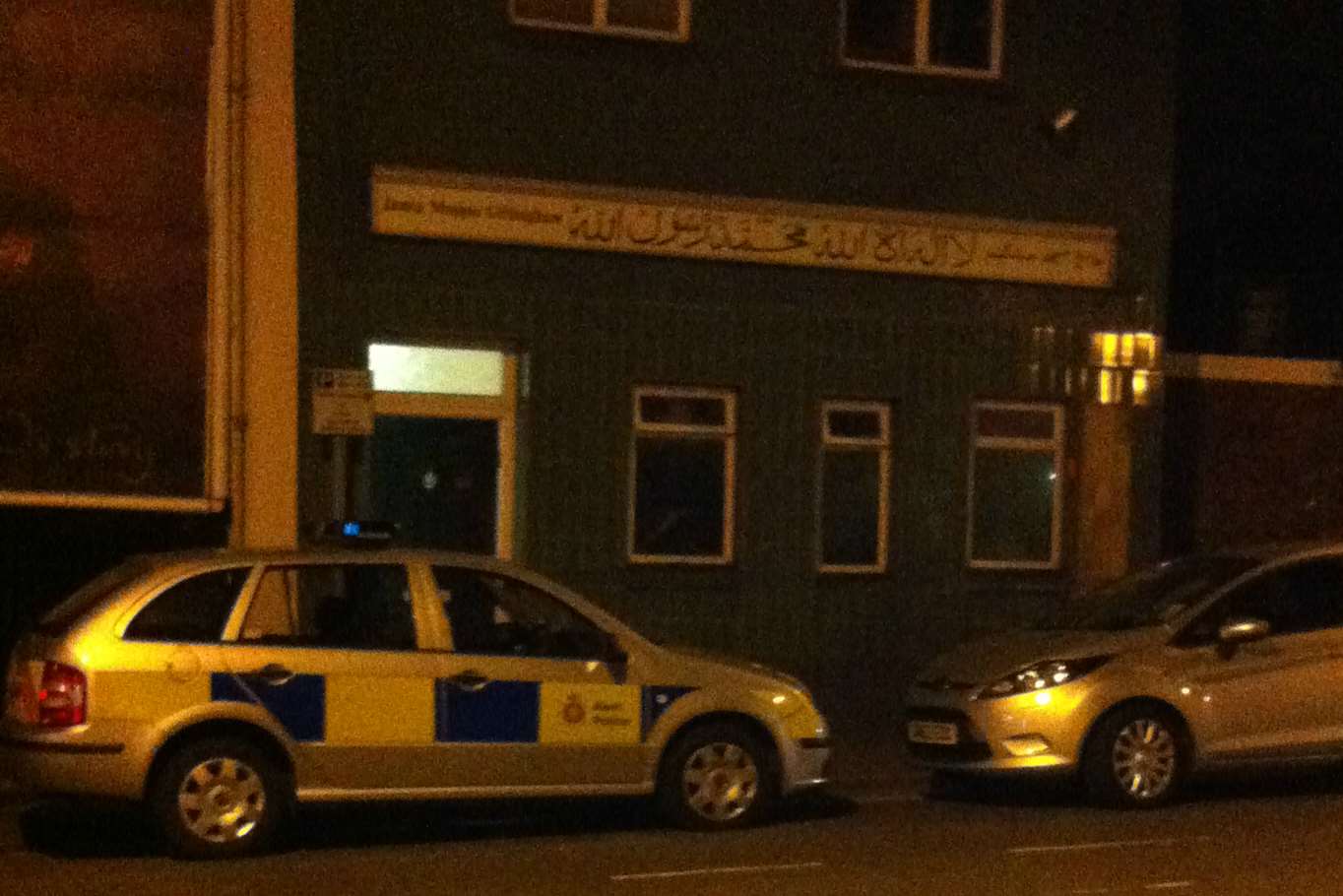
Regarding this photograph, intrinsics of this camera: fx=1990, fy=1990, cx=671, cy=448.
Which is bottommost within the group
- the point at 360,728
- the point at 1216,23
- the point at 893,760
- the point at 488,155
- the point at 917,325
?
the point at 893,760

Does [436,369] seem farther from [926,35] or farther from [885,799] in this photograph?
[885,799]

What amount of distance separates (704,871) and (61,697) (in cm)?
326

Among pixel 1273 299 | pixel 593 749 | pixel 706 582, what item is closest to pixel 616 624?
pixel 593 749

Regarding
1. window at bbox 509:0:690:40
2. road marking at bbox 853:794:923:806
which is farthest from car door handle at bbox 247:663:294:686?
window at bbox 509:0:690:40

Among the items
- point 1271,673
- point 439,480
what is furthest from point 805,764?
point 439,480

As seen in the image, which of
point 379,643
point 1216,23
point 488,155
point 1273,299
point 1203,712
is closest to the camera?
point 379,643

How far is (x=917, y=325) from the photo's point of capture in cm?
1686

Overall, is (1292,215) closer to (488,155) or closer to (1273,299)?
(1273,299)

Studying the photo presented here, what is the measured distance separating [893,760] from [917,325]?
4.38m

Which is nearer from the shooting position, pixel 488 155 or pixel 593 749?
pixel 593 749

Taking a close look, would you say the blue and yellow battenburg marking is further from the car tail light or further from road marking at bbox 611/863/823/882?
road marking at bbox 611/863/823/882

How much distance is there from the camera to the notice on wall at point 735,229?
50.6 ft

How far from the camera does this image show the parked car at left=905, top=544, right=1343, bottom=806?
39.1ft

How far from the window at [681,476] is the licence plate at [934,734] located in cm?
398
